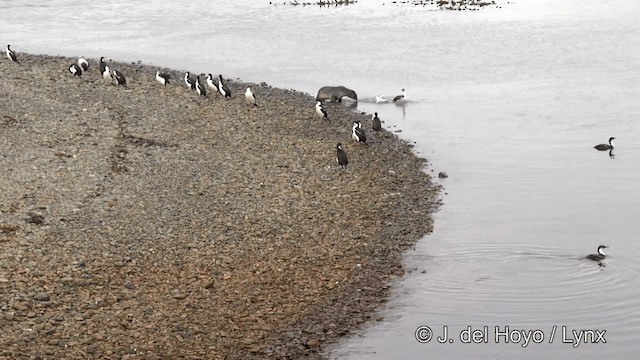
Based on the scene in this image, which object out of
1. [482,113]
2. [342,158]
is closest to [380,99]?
[482,113]

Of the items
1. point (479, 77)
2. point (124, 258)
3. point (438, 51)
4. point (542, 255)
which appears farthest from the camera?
point (438, 51)

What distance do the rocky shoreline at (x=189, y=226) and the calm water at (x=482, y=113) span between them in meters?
1.03

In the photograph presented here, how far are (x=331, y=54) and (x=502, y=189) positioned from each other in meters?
20.8

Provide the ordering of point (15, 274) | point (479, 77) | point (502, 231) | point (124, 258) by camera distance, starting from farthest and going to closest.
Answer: point (479, 77)
point (502, 231)
point (124, 258)
point (15, 274)

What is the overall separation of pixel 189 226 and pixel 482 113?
14.3 meters

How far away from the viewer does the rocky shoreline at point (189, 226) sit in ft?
43.0

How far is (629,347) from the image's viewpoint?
13.2 metres

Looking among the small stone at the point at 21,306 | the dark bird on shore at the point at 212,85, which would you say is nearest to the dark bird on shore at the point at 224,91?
the dark bird on shore at the point at 212,85

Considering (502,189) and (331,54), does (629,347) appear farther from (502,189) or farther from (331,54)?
(331,54)

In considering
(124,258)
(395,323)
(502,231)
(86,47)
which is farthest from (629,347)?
(86,47)

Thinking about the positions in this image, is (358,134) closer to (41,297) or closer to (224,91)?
(224,91)

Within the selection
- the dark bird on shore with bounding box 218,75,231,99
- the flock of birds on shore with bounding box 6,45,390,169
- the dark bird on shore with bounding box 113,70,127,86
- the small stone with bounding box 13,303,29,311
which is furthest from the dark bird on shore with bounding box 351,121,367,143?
the small stone with bounding box 13,303,29,311

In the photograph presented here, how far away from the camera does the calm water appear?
14.5 m

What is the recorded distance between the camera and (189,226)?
1714 cm
